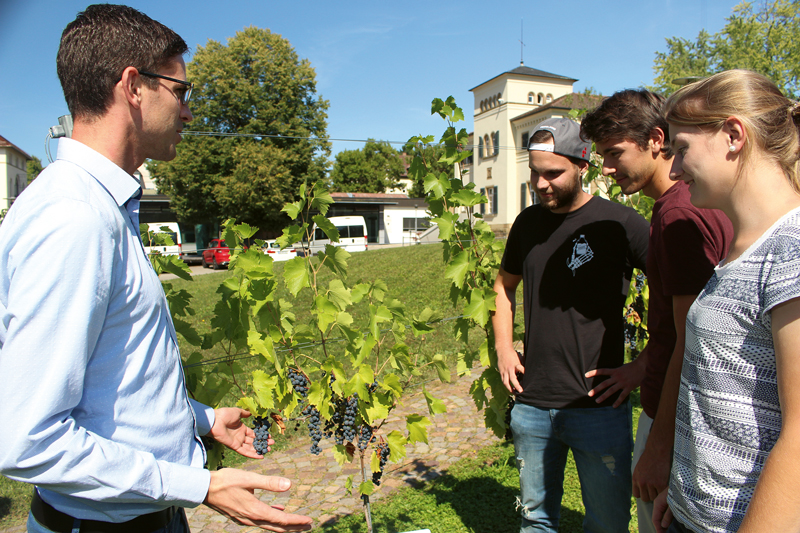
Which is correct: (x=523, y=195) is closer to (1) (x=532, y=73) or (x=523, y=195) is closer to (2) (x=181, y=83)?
(1) (x=532, y=73)

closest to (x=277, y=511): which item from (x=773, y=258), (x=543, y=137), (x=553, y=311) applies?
(x=773, y=258)

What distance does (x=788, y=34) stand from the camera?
23.8 m

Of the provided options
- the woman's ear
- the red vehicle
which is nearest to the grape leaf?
the woman's ear

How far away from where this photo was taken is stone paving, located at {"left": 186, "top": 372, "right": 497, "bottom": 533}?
3.54m

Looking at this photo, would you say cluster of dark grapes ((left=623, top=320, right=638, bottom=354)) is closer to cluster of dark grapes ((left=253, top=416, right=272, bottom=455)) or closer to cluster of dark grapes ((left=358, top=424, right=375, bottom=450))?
cluster of dark grapes ((left=358, top=424, right=375, bottom=450))

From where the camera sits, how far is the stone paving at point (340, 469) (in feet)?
11.6

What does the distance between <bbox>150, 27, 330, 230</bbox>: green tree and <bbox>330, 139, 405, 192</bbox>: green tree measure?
2240 cm

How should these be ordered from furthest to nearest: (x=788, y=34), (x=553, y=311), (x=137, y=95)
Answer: (x=788, y=34)
(x=553, y=311)
(x=137, y=95)

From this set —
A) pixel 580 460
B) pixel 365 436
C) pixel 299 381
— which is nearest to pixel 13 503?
pixel 299 381

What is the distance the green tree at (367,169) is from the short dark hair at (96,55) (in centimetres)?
5160

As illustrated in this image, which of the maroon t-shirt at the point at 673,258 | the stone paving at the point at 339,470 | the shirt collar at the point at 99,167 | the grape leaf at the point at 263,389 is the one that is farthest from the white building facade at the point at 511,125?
the shirt collar at the point at 99,167

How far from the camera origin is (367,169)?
52.6 meters

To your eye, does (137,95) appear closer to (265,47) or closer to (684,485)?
(684,485)

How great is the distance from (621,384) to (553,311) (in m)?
0.40
